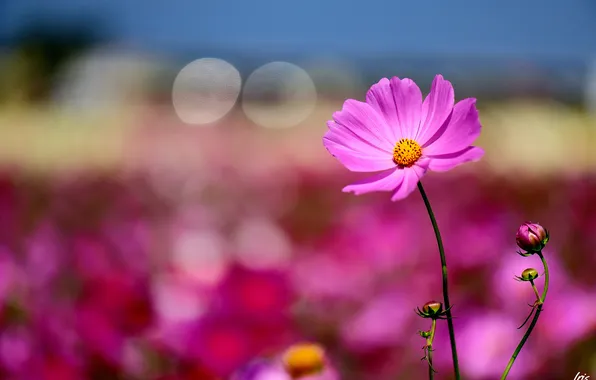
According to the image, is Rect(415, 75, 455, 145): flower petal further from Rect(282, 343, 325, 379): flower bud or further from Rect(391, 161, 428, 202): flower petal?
Rect(282, 343, 325, 379): flower bud

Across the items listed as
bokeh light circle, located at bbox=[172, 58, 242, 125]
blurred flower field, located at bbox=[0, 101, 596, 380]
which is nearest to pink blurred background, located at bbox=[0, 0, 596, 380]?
blurred flower field, located at bbox=[0, 101, 596, 380]

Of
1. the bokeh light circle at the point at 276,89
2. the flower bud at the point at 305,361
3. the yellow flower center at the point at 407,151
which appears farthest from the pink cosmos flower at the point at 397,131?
the bokeh light circle at the point at 276,89

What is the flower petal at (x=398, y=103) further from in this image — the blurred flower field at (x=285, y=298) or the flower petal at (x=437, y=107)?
the blurred flower field at (x=285, y=298)

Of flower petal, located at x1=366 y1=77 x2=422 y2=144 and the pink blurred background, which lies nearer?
flower petal, located at x1=366 y1=77 x2=422 y2=144

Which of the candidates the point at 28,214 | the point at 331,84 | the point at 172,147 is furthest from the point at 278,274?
the point at 331,84

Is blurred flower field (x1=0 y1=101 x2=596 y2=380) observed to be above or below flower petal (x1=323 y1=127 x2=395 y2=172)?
above

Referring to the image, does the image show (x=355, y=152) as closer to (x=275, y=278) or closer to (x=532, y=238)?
(x=532, y=238)

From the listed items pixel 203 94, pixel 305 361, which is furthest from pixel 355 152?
pixel 203 94
